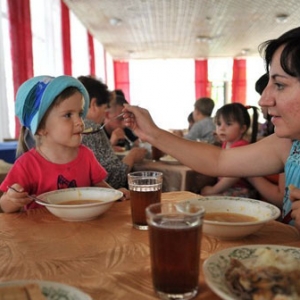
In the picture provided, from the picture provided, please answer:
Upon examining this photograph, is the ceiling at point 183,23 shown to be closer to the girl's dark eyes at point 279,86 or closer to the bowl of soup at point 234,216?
the girl's dark eyes at point 279,86

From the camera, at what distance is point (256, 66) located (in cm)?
1438

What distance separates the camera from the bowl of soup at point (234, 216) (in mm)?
898

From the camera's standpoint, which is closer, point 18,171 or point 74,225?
point 74,225

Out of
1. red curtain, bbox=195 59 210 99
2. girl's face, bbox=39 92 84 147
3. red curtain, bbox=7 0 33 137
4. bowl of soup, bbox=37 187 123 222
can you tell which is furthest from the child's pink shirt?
red curtain, bbox=195 59 210 99

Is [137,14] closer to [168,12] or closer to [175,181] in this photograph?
[168,12]

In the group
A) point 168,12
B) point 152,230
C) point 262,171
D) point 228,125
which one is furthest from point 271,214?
point 168,12

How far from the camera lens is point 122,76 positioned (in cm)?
1409

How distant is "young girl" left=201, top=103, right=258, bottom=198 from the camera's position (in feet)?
9.00

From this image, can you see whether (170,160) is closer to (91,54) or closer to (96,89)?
(96,89)

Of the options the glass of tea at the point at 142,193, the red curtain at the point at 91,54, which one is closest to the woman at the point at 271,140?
the glass of tea at the point at 142,193

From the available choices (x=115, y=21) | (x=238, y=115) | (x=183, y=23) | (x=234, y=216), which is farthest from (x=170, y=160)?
(x=183, y=23)

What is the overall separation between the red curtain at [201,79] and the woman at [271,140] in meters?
13.0

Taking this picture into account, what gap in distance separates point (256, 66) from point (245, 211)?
14246 mm

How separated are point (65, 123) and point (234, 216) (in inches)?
34.8
